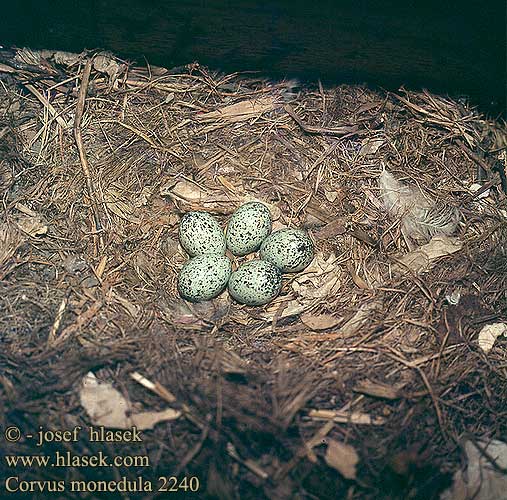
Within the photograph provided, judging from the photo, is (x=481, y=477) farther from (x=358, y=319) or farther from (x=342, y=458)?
(x=358, y=319)

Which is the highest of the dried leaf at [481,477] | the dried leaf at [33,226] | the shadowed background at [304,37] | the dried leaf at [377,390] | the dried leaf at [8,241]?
the shadowed background at [304,37]

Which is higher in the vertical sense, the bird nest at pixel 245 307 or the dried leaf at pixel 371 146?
the dried leaf at pixel 371 146

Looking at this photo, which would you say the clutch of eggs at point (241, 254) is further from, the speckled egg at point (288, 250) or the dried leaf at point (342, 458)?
the dried leaf at point (342, 458)

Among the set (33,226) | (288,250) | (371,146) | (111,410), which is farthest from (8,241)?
(371,146)

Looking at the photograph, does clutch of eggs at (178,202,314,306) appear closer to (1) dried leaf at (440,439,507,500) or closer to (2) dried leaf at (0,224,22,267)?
(2) dried leaf at (0,224,22,267)

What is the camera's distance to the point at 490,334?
7.89 ft

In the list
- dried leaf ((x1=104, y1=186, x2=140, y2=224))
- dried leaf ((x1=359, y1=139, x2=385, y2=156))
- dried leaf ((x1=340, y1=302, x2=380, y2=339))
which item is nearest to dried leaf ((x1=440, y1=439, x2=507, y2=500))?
dried leaf ((x1=340, y1=302, x2=380, y2=339))

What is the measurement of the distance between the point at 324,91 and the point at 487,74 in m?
0.87

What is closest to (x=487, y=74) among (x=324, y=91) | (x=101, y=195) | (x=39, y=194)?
(x=324, y=91)

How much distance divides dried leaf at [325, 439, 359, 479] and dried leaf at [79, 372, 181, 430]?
60cm

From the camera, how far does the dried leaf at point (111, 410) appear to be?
2.06 metres

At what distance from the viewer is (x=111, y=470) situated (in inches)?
79.6

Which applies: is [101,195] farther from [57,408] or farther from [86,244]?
[57,408]

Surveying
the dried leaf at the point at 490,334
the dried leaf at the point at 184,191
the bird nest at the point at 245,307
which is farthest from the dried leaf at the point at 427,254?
the dried leaf at the point at 184,191
